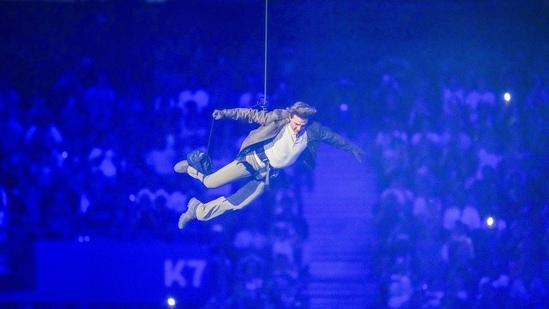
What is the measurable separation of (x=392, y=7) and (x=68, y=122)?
86.0 inches

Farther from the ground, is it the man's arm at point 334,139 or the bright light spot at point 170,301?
the man's arm at point 334,139

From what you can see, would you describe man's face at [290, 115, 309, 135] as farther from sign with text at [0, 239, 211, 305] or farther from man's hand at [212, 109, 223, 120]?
sign with text at [0, 239, 211, 305]

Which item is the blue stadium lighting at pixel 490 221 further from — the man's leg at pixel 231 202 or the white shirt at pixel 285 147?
the man's leg at pixel 231 202

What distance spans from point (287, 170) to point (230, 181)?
1.19 feet

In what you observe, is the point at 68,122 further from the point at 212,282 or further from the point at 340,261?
the point at 340,261

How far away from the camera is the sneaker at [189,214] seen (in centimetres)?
378

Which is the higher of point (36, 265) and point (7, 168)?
point (7, 168)

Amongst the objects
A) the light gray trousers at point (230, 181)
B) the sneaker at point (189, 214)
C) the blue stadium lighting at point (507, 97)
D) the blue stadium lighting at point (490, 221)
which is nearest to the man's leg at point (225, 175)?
the light gray trousers at point (230, 181)

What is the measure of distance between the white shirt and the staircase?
0.25 meters

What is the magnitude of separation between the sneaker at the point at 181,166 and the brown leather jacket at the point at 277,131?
358 millimetres

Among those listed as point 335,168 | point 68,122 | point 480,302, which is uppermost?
point 68,122

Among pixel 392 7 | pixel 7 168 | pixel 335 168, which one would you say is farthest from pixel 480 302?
pixel 7 168

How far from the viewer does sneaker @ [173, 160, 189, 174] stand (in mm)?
3766

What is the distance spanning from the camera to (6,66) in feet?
12.6
